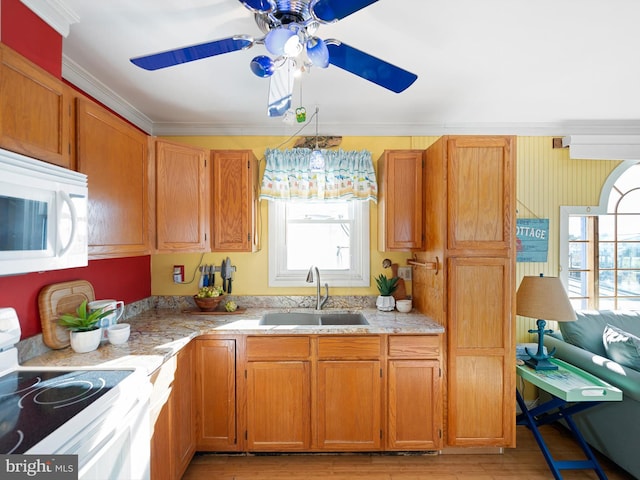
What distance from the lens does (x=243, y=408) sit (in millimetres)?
2139

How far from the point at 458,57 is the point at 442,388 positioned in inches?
81.9

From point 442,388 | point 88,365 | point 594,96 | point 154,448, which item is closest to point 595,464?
point 442,388

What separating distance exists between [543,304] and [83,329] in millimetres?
2820

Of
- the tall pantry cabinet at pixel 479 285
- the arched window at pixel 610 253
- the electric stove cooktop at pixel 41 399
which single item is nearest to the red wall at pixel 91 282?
the electric stove cooktop at pixel 41 399

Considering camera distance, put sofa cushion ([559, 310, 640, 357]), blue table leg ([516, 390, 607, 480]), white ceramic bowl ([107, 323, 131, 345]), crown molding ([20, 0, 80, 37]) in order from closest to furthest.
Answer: crown molding ([20, 0, 80, 37])
white ceramic bowl ([107, 323, 131, 345])
blue table leg ([516, 390, 607, 480])
sofa cushion ([559, 310, 640, 357])

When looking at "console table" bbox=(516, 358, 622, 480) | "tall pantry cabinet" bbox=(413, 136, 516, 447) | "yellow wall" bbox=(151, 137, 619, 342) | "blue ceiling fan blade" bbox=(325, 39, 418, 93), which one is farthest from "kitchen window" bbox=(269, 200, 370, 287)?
"blue ceiling fan blade" bbox=(325, 39, 418, 93)

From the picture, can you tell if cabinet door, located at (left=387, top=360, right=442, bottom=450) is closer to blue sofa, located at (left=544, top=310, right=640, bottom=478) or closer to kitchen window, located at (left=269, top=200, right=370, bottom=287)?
kitchen window, located at (left=269, top=200, right=370, bottom=287)

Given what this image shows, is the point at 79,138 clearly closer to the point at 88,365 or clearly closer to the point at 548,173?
the point at 88,365

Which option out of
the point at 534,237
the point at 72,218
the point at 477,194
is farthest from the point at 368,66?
the point at 534,237

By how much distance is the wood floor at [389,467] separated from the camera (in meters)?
2.04

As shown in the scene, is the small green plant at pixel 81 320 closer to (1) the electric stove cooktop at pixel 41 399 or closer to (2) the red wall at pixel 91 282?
(2) the red wall at pixel 91 282

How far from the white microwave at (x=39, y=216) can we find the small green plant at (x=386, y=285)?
201cm

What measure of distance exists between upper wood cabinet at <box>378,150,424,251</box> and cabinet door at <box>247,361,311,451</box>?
1176mm

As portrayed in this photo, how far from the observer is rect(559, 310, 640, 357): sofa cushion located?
243 cm
